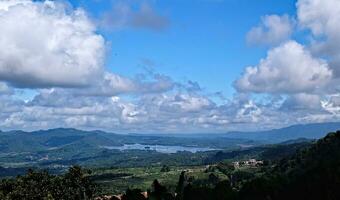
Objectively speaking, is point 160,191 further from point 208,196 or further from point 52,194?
point 52,194

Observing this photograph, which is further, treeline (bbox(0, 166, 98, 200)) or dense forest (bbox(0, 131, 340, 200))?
treeline (bbox(0, 166, 98, 200))

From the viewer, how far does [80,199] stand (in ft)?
608

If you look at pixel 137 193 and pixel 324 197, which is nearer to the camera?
pixel 324 197

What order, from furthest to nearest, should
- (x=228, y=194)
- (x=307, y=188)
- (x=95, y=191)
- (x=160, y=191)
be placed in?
(x=95, y=191)
(x=228, y=194)
(x=160, y=191)
(x=307, y=188)

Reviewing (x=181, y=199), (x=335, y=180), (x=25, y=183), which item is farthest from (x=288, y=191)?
(x=25, y=183)

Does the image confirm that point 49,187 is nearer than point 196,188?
No

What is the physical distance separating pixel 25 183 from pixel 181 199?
2794 inches

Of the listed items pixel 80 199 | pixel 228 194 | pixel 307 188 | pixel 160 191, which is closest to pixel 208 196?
pixel 228 194

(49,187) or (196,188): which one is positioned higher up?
(196,188)

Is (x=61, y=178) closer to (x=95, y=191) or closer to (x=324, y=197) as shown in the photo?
(x=95, y=191)

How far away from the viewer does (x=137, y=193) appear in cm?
15075

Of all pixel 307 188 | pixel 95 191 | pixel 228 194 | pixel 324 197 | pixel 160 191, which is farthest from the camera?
pixel 95 191

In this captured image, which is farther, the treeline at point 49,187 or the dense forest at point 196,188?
the treeline at point 49,187

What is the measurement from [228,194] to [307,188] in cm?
2618
